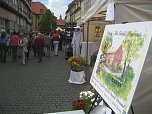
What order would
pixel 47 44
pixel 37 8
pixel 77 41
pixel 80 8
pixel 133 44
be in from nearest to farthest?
pixel 133 44 → pixel 77 41 → pixel 47 44 → pixel 80 8 → pixel 37 8

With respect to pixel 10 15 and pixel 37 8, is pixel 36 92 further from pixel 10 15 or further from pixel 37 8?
pixel 37 8

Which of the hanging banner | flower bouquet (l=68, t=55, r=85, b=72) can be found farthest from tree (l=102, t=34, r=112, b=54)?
flower bouquet (l=68, t=55, r=85, b=72)

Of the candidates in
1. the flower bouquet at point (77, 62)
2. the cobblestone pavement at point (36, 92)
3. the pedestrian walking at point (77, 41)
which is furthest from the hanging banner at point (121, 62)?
the pedestrian walking at point (77, 41)

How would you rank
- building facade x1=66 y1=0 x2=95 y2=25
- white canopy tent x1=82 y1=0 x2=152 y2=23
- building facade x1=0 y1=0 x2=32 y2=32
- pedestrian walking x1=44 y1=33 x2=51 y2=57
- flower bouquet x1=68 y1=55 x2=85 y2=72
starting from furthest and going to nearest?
building facade x1=66 y1=0 x2=95 y2=25 → building facade x1=0 y1=0 x2=32 y2=32 → pedestrian walking x1=44 y1=33 x2=51 y2=57 → flower bouquet x1=68 y1=55 x2=85 y2=72 → white canopy tent x1=82 y1=0 x2=152 y2=23

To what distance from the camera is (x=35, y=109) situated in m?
7.06

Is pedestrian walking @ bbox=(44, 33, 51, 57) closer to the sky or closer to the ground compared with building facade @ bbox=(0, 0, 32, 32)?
closer to the ground

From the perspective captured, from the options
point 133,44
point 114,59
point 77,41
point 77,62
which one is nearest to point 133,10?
point 114,59

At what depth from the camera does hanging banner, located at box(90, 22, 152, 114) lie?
9.93 ft

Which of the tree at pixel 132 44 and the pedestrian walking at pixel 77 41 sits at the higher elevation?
the tree at pixel 132 44

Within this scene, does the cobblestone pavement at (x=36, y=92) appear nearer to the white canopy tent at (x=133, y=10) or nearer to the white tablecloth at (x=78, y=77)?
the white tablecloth at (x=78, y=77)

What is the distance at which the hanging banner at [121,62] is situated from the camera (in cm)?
303

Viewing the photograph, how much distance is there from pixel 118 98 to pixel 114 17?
370 cm

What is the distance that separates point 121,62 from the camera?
11.3 ft

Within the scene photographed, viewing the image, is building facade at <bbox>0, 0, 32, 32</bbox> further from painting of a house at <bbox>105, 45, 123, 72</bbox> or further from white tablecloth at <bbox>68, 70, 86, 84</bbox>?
painting of a house at <bbox>105, 45, 123, 72</bbox>
